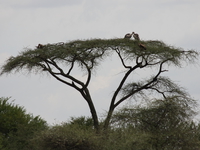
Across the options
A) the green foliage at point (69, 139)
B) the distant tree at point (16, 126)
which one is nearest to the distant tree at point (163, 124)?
the green foliage at point (69, 139)

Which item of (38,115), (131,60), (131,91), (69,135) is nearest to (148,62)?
(131,60)

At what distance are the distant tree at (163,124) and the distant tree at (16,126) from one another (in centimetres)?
753

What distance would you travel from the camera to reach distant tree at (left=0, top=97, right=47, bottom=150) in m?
28.3

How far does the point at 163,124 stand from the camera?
21.8 metres

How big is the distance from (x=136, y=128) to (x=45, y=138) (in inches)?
160

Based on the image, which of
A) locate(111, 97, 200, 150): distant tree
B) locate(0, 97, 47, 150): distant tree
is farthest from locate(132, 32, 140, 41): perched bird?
locate(111, 97, 200, 150): distant tree

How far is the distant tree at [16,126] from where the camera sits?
93.0 ft

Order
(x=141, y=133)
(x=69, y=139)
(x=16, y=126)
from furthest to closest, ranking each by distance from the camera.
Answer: (x=16, y=126) < (x=69, y=139) < (x=141, y=133)

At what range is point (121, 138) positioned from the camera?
70.3ft

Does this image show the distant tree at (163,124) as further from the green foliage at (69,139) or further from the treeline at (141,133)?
the green foliage at (69,139)

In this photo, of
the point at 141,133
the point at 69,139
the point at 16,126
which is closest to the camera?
the point at 141,133

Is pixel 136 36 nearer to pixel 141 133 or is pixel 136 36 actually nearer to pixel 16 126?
pixel 16 126

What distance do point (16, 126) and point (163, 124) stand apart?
32.4 ft

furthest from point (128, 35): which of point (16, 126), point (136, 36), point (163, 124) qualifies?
point (163, 124)
